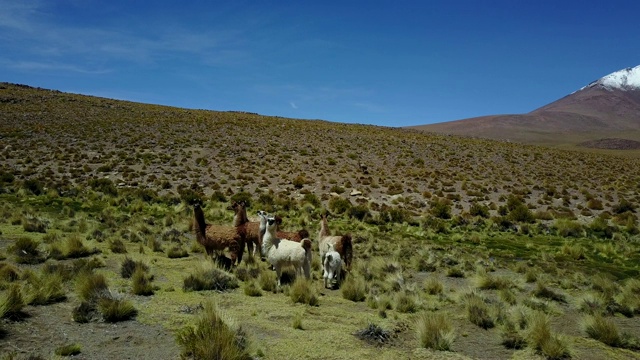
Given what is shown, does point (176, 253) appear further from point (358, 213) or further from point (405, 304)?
point (358, 213)

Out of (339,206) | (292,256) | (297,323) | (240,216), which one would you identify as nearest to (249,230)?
(240,216)

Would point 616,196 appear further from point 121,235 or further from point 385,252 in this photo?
point 121,235

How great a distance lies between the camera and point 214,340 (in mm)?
5617

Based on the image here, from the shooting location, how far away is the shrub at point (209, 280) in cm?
904

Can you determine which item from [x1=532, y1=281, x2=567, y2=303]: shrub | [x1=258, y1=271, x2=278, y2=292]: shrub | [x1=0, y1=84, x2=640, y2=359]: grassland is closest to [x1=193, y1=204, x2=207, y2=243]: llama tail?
[x1=0, y1=84, x2=640, y2=359]: grassland

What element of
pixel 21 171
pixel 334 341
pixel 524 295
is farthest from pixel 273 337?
pixel 21 171

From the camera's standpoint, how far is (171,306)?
7.86 m

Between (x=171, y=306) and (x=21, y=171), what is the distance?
28.8 m

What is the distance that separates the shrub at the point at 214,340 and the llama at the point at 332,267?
409 centimetres

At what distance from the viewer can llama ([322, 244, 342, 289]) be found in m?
10.2

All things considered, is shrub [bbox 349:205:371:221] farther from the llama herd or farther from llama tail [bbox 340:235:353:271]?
llama tail [bbox 340:235:353:271]

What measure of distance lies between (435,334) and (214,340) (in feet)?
11.1

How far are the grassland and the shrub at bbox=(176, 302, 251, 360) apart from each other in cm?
6

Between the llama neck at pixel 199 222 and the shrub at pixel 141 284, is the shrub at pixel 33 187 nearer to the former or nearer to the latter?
the llama neck at pixel 199 222
